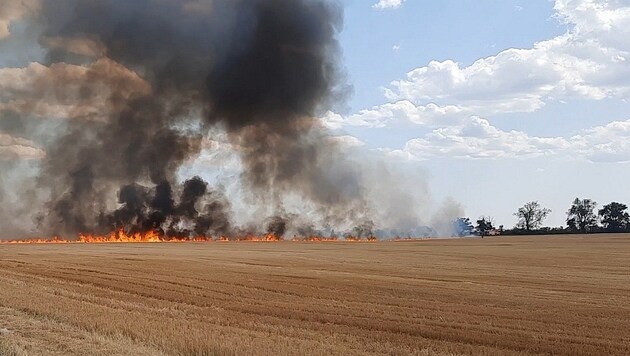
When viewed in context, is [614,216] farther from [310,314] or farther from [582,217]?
[310,314]

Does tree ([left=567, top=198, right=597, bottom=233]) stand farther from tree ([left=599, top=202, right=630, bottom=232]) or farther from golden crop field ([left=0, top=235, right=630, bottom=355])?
golden crop field ([left=0, top=235, right=630, bottom=355])

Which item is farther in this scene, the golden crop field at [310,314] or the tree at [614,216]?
the tree at [614,216]

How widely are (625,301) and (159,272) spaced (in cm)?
1903

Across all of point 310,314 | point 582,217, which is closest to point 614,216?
point 582,217

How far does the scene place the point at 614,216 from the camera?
14938 centimetres

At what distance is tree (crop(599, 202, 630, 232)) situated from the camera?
146750 millimetres

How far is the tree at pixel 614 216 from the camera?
14675cm

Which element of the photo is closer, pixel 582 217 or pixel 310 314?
pixel 310 314

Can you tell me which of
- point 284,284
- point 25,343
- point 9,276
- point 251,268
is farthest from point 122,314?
point 251,268

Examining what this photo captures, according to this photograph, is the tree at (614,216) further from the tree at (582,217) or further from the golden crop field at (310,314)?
the golden crop field at (310,314)

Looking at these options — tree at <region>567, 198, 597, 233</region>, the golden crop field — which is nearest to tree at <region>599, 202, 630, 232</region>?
tree at <region>567, 198, 597, 233</region>

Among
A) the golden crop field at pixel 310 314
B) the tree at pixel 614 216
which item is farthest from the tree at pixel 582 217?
the golden crop field at pixel 310 314

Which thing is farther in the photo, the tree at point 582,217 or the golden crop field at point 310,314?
the tree at point 582,217

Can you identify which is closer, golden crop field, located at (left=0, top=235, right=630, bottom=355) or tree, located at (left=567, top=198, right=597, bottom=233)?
golden crop field, located at (left=0, top=235, right=630, bottom=355)
